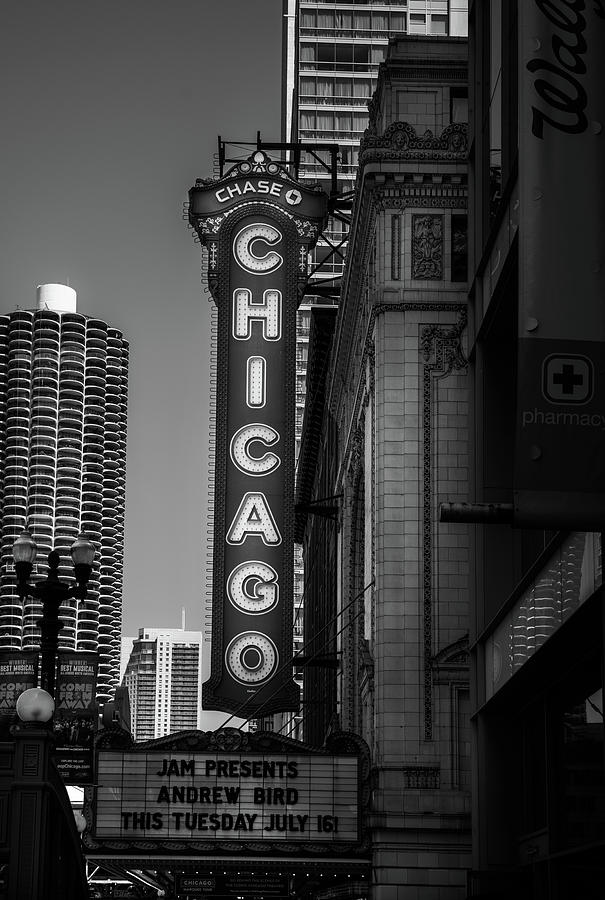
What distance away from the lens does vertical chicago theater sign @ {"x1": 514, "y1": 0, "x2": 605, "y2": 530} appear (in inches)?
571

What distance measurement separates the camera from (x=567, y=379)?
14844 mm

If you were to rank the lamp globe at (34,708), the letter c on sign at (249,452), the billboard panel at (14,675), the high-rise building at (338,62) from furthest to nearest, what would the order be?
the high-rise building at (338,62)
the billboard panel at (14,675)
the letter c on sign at (249,452)
the lamp globe at (34,708)

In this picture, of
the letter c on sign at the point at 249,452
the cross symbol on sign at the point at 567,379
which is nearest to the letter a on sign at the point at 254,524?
the letter c on sign at the point at 249,452

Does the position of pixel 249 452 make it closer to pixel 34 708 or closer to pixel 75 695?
pixel 75 695

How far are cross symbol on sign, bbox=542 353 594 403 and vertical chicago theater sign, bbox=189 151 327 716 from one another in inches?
1009

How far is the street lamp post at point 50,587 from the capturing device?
26.1m

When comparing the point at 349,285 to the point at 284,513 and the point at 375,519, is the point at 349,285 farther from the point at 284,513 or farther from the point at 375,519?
the point at 375,519

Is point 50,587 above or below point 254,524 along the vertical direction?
below

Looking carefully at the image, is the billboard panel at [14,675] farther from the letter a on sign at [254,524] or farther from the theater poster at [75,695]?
the letter a on sign at [254,524]

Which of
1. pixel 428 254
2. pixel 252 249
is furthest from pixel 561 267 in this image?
pixel 252 249

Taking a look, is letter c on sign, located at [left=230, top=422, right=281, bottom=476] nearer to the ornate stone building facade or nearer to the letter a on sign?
the letter a on sign

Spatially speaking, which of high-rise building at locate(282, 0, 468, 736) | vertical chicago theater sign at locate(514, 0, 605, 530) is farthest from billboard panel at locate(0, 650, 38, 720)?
high-rise building at locate(282, 0, 468, 736)

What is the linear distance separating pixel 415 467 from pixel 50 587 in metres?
11.7

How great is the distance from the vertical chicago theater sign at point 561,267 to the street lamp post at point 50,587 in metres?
12.8
